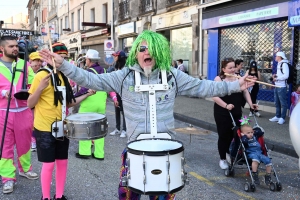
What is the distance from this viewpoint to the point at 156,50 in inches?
106

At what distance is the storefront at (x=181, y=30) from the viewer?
1552cm

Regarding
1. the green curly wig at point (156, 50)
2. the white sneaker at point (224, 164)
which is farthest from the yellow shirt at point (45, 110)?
the white sneaker at point (224, 164)

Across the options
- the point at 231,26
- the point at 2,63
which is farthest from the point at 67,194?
Result: the point at 231,26

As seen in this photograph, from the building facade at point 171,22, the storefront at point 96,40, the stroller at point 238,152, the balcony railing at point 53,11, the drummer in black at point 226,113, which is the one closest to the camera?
the stroller at point 238,152

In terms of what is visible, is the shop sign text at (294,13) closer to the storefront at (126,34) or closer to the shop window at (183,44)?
the shop window at (183,44)

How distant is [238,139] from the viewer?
16.0 feet

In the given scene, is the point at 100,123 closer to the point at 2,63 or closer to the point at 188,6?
the point at 2,63

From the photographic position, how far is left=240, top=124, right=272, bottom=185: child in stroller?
14.9ft

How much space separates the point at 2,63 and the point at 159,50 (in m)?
2.53

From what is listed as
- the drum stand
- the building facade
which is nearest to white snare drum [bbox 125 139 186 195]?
the drum stand

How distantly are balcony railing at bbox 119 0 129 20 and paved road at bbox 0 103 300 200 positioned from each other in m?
16.6

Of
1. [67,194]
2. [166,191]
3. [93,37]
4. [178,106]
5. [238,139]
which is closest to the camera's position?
[166,191]

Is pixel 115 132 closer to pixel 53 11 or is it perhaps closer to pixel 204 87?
pixel 204 87

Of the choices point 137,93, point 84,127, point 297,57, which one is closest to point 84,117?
point 84,127
